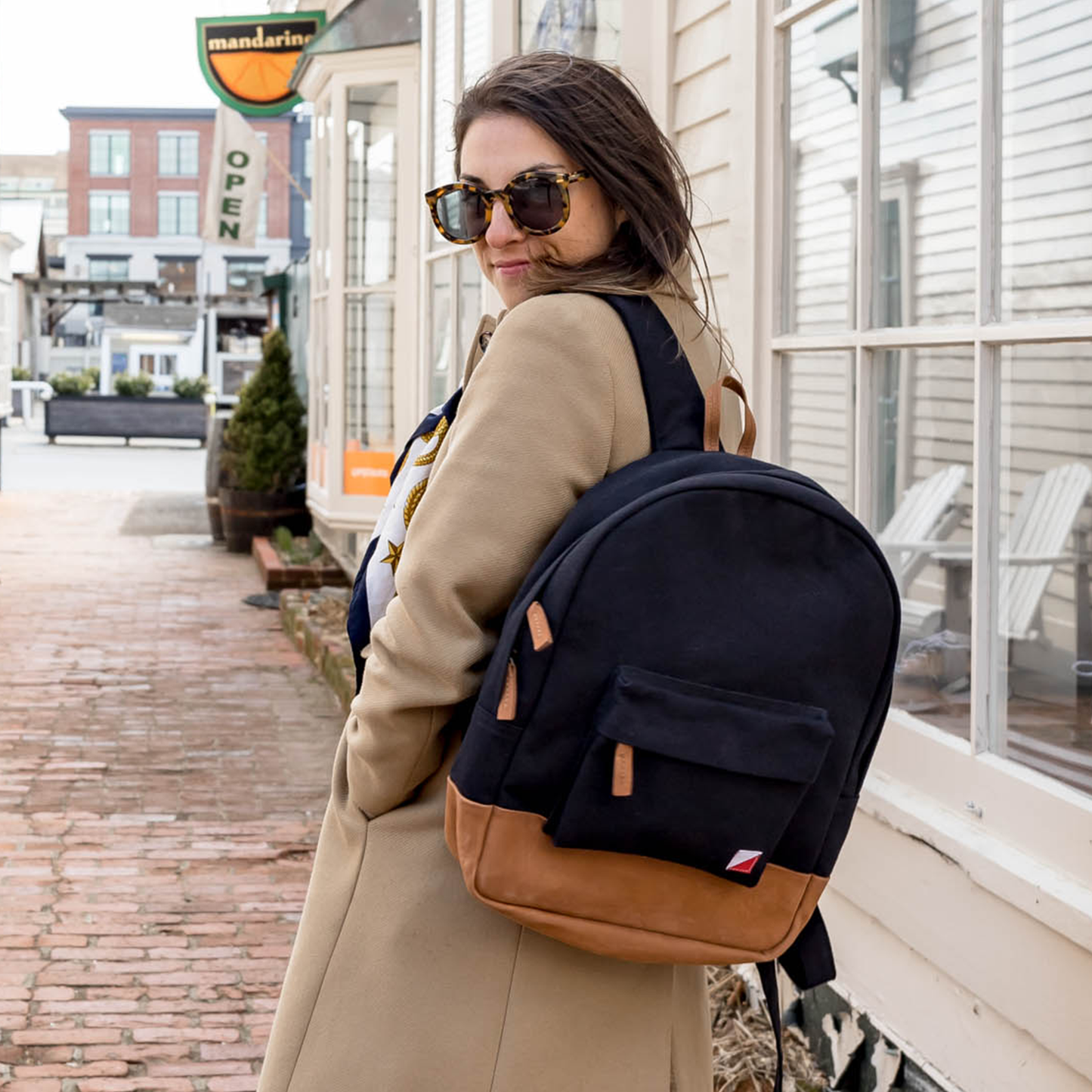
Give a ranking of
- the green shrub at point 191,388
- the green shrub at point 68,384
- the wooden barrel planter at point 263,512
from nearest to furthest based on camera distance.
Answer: the wooden barrel planter at point 263,512 → the green shrub at point 68,384 → the green shrub at point 191,388

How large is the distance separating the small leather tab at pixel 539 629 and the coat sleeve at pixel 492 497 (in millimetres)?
92

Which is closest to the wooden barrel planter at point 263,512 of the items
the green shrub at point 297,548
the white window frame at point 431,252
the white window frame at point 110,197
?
the green shrub at point 297,548

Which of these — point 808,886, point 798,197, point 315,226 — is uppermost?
point 315,226

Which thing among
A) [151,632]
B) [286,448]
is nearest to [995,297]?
[151,632]

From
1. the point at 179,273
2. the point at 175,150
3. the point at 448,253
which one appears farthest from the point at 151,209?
the point at 448,253

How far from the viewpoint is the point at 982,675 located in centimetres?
263

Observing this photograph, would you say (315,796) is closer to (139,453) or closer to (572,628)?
(572,628)

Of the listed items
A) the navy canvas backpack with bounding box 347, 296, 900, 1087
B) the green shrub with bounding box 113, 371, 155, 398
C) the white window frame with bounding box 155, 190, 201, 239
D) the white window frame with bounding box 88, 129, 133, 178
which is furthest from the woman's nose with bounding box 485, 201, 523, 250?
the white window frame with bounding box 88, 129, 133, 178

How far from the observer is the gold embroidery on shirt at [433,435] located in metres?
1.77

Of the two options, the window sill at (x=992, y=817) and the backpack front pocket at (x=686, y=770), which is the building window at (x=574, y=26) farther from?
the backpack front pocket at (x=686, y=770)

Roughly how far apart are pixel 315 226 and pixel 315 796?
22.9ft

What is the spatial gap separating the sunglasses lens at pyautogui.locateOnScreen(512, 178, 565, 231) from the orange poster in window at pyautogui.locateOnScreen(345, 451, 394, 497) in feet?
27.2

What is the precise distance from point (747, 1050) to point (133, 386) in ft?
102

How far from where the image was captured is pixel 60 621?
990cm
